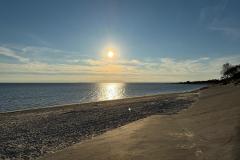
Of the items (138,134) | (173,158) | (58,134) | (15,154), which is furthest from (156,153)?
(58,134)

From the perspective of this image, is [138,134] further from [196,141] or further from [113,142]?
[196,141]

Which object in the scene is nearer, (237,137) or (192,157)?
(192,157)

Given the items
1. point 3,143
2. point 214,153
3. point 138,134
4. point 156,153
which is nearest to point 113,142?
point 138,134

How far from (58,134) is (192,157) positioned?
11936 mm

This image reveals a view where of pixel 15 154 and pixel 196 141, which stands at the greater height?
pixel 196 141

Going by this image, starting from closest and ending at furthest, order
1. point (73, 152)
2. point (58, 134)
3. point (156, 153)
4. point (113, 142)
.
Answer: point (156, 153) → point (73, 152) → point (113, 142) → point (58, 134)

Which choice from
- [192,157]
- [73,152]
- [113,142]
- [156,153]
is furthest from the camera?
[113,142]

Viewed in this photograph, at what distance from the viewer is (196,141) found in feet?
43.3

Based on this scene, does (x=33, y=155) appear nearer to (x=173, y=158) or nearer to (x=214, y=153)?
(x=173, y=158)

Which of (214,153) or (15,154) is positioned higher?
(214,153)

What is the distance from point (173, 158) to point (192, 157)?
70 centimetres

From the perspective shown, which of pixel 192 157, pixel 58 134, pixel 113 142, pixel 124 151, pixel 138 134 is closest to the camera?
pixel 192 157

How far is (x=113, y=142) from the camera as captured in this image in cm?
1486

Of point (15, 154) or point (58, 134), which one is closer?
point (15, 154)
